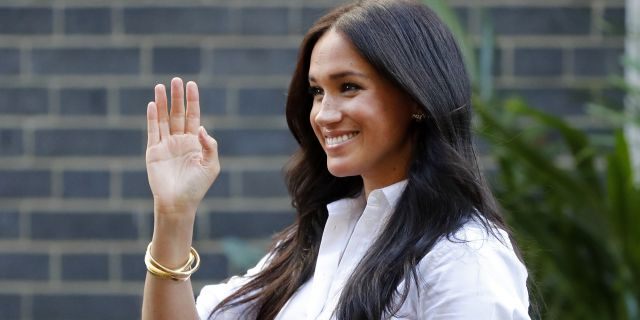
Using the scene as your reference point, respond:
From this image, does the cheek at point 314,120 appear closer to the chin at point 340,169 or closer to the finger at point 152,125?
the chin at point 340,169

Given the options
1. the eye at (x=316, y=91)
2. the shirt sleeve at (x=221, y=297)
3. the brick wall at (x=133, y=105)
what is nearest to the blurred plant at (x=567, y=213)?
the brick wall at (x=133, y=105)

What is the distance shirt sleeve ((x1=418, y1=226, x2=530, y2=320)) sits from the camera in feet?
7.77

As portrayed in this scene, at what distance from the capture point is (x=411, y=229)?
8.38 ft

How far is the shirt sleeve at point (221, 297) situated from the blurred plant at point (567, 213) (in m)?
1.35

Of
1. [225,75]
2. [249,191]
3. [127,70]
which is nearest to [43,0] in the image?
[127,70]

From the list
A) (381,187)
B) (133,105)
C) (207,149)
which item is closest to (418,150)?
(381,187)

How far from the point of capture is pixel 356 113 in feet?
8.54

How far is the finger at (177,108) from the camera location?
9.07 feet

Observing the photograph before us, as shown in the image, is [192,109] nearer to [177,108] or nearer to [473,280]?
A: [177,108]

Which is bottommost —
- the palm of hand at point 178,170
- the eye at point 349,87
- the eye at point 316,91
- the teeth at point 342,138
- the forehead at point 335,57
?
the palm of hand at point 178,170

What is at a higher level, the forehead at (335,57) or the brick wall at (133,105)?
the forehead at (335,57)

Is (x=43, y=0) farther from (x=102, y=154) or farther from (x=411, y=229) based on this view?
(x=411, y=229)

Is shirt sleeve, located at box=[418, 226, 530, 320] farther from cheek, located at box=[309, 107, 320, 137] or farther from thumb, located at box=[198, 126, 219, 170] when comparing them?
thumb, located at box=[198, 126, 219, 170]

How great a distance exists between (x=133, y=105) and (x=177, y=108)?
2.49 m
